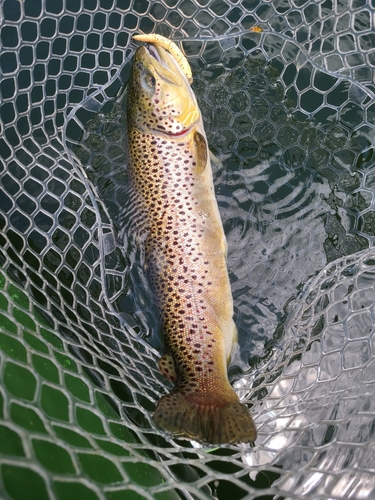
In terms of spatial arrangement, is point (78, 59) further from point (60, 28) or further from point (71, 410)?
Answer: point (71, 410)

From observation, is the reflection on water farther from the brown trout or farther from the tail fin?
the tail fin

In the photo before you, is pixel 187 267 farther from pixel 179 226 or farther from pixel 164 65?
pixel 164 65

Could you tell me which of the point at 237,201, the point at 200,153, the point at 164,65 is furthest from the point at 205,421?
the point at 164,65

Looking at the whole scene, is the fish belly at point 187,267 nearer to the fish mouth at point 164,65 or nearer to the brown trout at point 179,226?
the brown trout at point 179,226

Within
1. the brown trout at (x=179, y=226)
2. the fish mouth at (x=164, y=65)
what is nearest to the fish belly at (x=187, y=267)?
the brown trout at (x=179, y=226)

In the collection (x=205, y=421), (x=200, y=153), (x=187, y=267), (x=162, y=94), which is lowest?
(x=205, y=421)

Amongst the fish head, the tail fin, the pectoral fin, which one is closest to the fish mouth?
the fish head

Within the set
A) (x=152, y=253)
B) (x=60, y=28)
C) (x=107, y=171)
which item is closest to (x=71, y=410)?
(x=152, y=253)
